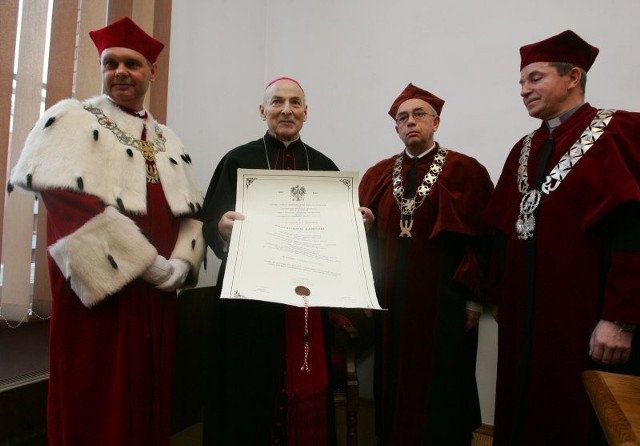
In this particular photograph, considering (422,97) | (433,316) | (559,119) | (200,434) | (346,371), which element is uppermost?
(422,97)

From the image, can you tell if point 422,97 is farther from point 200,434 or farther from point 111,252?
point 200,434

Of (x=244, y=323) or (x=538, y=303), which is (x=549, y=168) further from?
(x=244, y=323)

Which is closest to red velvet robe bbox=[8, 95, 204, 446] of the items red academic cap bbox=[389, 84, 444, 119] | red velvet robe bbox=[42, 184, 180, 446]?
red velvet robe bbox=[42, 184, 180, 446]

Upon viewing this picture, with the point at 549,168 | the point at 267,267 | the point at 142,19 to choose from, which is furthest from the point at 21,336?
the point at 549,168

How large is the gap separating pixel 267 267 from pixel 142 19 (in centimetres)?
176

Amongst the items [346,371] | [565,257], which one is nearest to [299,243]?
[346,371]

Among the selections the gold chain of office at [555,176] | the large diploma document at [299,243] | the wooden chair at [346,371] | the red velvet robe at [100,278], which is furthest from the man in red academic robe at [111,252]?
the gold chain of office at [555,176]

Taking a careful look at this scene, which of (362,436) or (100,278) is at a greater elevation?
(100,278)

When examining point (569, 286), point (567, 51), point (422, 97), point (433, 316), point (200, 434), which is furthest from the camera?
point (200, 434)

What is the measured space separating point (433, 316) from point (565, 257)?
601 millimetres

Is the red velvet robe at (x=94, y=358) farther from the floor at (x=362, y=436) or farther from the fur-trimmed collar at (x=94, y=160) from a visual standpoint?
the floor at (x=362, y=436)

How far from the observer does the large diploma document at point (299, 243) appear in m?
1.28

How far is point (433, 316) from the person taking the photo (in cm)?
189

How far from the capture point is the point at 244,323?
1666 mm
